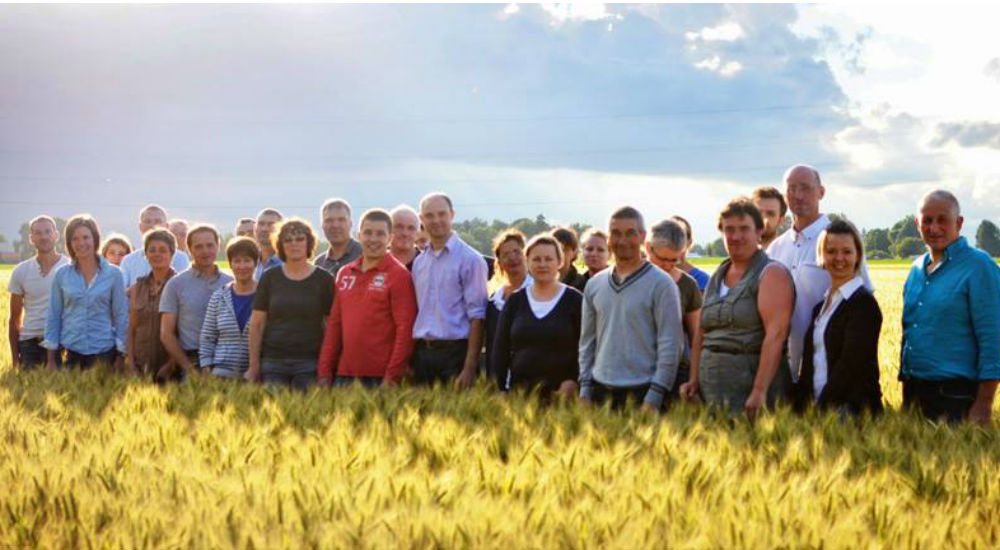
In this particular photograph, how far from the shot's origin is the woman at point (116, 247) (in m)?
11.0

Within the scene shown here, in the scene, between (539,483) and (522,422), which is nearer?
(539,483)

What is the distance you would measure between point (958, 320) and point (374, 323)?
419 cm

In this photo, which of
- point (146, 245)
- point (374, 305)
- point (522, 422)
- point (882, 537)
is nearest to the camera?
point (882, 537)

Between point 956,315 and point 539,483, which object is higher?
point 956,315

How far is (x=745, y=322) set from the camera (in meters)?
5.67

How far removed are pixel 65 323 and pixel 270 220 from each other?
2257 millimetres

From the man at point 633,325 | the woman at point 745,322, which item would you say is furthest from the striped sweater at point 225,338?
the woman at point 745,322

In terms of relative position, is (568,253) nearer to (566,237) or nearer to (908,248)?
(566,237)

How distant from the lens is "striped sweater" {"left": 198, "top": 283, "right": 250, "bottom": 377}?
25.9ft

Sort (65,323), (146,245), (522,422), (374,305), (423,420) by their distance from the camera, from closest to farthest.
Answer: (522,422) < (423,420) < (374,305) < (146,245) < (65,323)

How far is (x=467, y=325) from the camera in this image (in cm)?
755

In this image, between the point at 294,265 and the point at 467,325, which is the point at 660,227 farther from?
the point at 294,265

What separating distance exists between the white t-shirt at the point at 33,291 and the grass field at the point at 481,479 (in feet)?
14.2

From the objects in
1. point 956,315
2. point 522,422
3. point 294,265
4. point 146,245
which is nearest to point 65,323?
point 146,245
